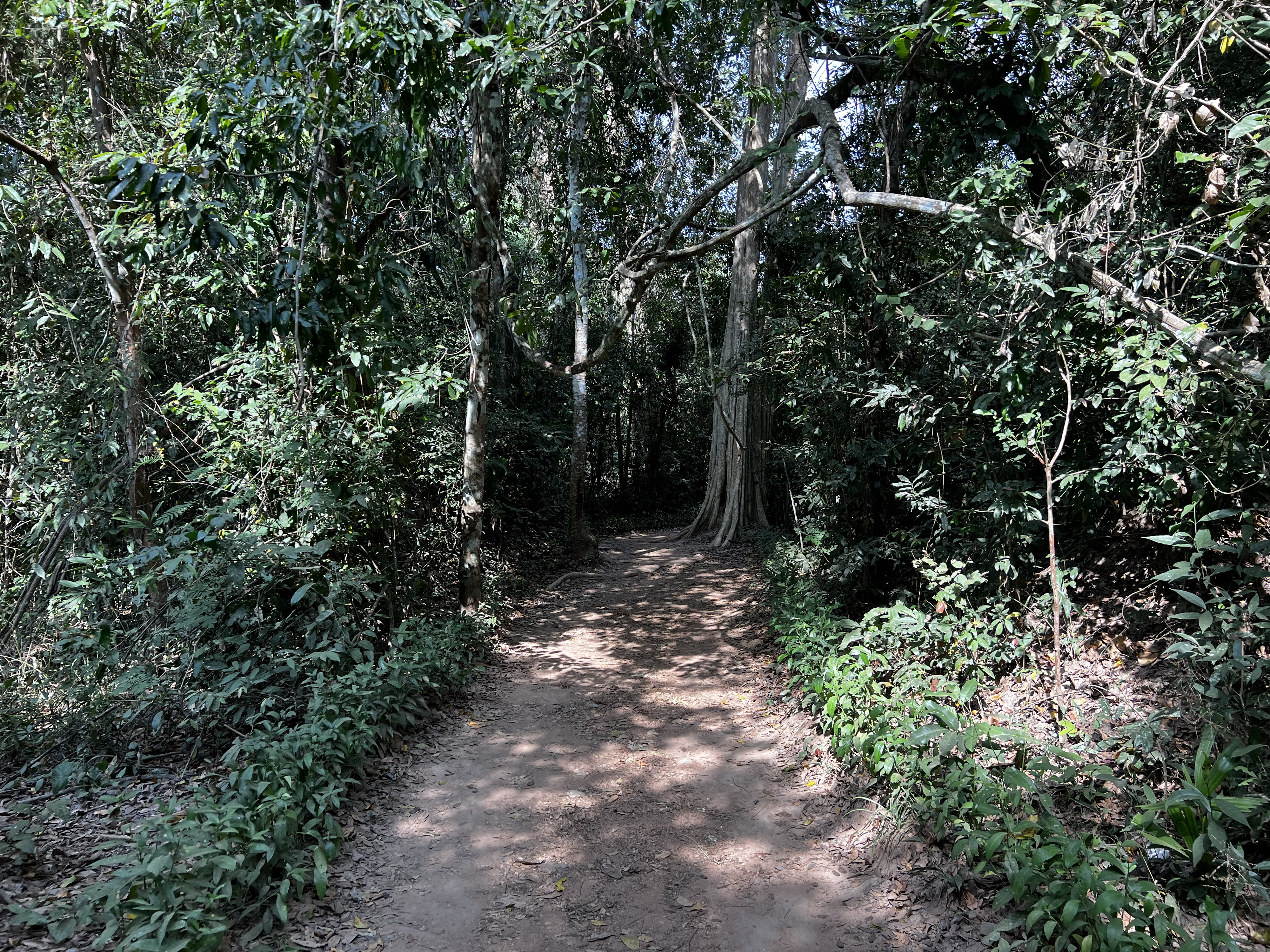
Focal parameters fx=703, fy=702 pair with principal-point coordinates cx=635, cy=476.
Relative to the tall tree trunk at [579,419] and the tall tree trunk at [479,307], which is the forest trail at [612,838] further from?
the tall tree trunk at [579,419]

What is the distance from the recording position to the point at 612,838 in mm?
4031

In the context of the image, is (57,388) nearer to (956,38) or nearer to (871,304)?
(871,304)

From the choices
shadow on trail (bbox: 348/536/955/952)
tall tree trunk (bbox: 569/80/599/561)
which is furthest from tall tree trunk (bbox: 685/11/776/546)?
shadow on trail (bbox: 348/536/955/952)

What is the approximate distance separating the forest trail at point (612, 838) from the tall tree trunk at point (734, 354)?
6.88 metres

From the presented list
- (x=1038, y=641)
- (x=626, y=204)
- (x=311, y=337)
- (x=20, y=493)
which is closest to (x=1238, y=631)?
(x=1038, y=641)

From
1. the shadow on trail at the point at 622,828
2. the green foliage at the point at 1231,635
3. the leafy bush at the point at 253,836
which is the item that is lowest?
the shadow on trail at the point at 622,828

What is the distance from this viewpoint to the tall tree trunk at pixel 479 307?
6812mm

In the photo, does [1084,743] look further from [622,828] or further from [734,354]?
[734,354]

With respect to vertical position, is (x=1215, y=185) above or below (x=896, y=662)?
above

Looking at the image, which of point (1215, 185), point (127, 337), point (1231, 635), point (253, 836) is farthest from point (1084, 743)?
point (127, 337)

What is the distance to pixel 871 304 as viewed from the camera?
620 centimetres

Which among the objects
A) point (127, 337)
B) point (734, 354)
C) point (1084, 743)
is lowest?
point (1084, 743)

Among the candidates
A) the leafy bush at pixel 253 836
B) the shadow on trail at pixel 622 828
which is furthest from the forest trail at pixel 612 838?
the leafy bush at pixel 253 836

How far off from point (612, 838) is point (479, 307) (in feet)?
16.8
